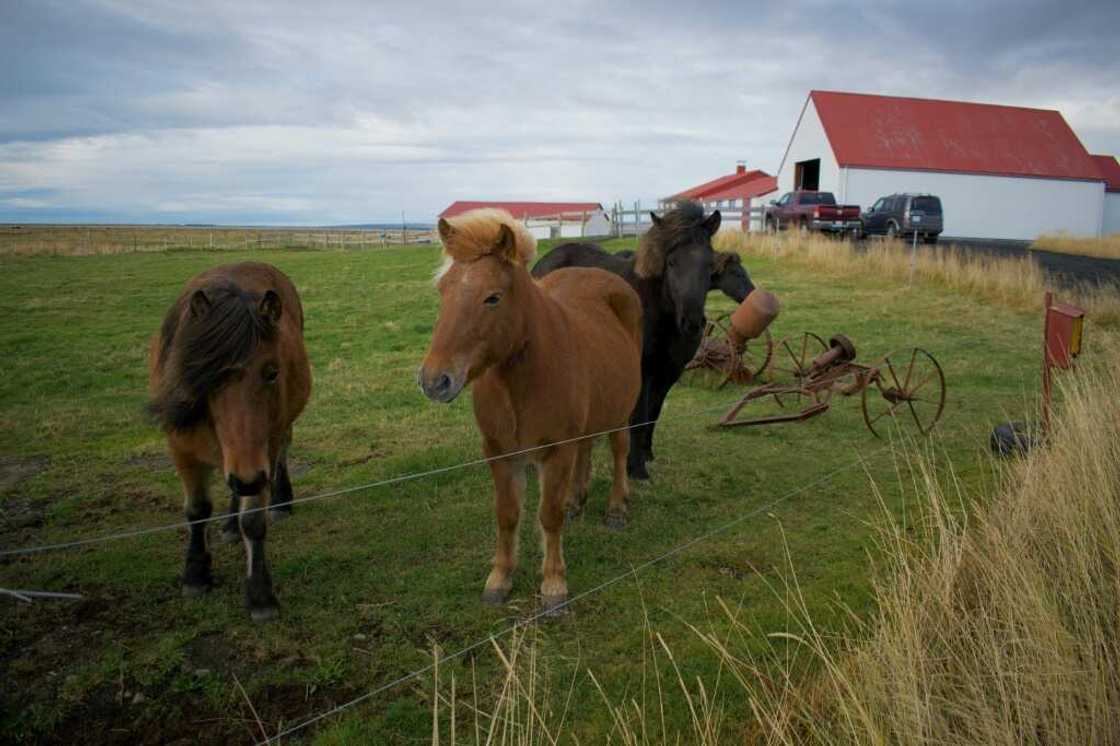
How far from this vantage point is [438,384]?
3.21m

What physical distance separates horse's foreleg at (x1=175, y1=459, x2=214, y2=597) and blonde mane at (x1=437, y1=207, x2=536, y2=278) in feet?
6.06

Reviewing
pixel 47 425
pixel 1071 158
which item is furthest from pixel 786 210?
pixel 47 425

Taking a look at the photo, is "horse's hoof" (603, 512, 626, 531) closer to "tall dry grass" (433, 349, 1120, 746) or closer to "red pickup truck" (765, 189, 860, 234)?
"tall dry grass" (433, 349, 1120, 746)

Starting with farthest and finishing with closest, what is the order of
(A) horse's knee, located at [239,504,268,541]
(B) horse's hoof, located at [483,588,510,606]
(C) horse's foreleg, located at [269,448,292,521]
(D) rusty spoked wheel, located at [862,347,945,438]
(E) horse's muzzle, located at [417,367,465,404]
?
(D) rusty spoked wheel, located at [862,347,945,438]
(C) horse's foreleg, located at [269,448,292,521]
(B) horse's hoof, located at [483,588,510,606]
(A) horse's knee, located at [239,504,268,541]
(E) horse's muzzle, located at [417,367,465,404]

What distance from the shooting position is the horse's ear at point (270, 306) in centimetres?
370

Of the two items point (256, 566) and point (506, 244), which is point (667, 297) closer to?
A: point (506, 244)

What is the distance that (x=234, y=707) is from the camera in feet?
10.7

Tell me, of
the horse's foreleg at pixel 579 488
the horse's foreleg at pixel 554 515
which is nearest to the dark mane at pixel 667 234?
the horse's foreleg at pixel 579 488

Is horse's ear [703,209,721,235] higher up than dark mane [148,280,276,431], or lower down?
higher up

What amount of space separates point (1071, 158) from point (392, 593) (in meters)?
48.2

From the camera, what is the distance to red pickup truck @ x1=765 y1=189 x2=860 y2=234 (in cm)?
2788

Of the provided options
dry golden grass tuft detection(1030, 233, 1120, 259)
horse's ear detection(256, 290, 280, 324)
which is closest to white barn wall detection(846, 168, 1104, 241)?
dry golden grass tuft detection(1030, 233, 1120, 259)

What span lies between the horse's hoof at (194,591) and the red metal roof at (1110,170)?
5423 cm

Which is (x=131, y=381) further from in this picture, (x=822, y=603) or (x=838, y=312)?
(x=838, y=312)
